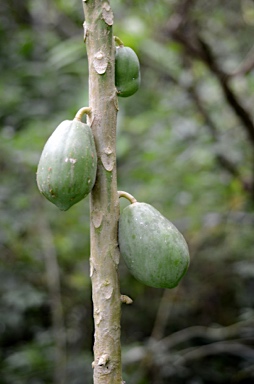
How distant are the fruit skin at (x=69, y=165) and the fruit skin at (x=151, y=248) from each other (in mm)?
115

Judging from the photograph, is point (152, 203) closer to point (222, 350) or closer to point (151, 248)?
point (222, 350)

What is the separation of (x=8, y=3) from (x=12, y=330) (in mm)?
2824

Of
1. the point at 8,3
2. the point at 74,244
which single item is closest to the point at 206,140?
the point at 74,244

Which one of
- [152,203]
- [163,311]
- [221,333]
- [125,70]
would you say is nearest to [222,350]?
[221,333]

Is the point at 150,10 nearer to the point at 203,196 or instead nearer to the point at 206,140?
the point at 206,140

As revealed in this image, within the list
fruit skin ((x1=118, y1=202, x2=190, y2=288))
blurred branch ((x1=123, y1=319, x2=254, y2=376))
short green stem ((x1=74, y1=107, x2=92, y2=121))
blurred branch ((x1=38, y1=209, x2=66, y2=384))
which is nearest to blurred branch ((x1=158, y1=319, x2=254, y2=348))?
blurred branch ((x1=123, y1=319, x2=254, y2=376))

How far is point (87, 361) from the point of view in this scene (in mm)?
3303

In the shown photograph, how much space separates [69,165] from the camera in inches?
35.4

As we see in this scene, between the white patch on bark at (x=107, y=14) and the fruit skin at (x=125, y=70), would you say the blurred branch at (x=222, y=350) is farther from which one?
the white patch on bark at (x=107, y=14)

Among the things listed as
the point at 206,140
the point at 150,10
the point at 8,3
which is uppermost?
the point at 8,3

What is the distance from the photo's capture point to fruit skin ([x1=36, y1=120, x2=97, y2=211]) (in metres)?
0.90

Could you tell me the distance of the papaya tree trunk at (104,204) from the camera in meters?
0.94

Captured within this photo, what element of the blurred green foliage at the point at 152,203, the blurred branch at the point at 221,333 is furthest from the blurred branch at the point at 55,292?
the blurred branch at the point at 221,333

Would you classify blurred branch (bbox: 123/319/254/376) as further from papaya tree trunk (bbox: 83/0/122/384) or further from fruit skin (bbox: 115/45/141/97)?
fruit skin (bbox: 115/45/141/97)
